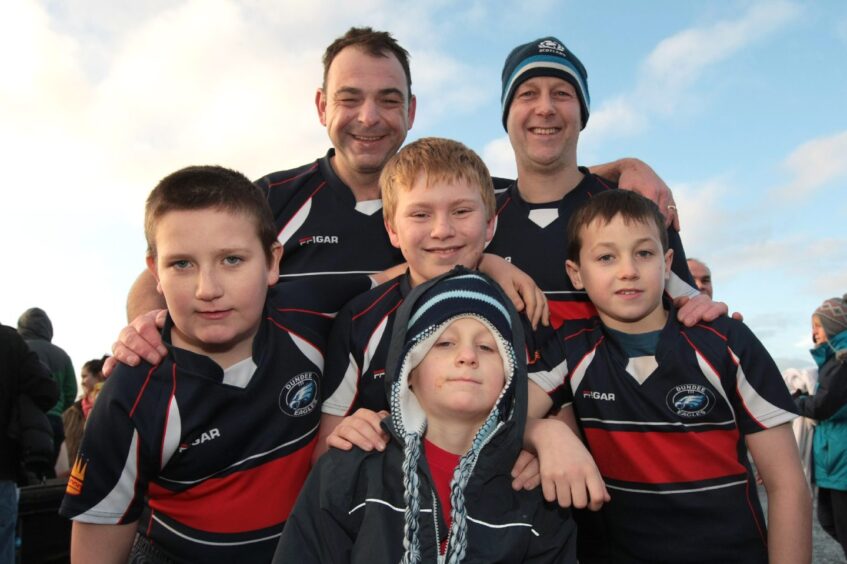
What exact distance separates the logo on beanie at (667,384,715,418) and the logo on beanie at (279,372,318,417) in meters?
1.48

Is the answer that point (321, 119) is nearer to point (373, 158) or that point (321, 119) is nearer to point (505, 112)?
point (373, 158)

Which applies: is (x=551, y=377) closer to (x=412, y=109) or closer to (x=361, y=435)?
(x=361, y=435)

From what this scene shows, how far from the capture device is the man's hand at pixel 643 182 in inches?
138

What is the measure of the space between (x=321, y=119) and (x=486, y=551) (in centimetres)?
290

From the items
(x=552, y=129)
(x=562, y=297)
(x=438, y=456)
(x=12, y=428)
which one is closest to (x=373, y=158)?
(x=552, y=129)

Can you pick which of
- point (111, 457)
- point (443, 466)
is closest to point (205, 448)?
point (111, 457)

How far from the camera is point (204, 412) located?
2484 millimetres

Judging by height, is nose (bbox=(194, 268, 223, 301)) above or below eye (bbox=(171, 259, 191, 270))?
below

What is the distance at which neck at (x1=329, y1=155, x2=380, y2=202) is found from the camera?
3.74 m

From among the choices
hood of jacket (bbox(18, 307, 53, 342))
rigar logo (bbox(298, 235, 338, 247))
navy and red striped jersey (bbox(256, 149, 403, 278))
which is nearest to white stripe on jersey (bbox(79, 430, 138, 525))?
navy and red striped jersey (bbox(256, 149, 403, 278))

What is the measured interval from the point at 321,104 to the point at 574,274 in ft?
6.74

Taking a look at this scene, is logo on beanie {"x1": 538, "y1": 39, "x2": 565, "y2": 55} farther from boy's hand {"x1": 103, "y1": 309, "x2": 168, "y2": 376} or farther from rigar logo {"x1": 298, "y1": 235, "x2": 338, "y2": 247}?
boy's hand {"x1": 103, "y1": 309, "x2": 168, "y2": 376}

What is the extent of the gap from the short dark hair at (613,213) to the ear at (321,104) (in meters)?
1.80

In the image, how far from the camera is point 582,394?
2.87 m
